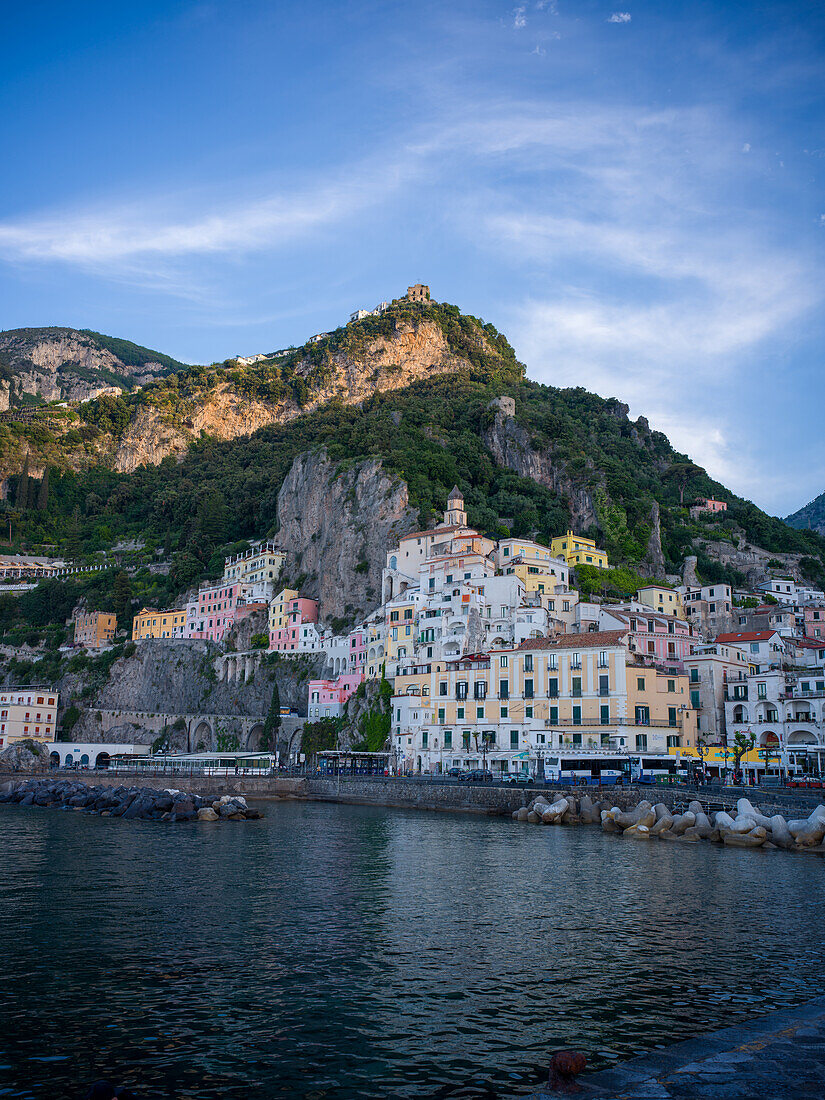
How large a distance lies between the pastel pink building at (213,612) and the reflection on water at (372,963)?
212 feet

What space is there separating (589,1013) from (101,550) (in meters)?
125

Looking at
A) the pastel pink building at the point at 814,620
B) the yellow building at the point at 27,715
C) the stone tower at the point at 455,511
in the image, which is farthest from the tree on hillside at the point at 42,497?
the pastel pink building at the point at 814,620

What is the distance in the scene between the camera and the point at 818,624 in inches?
3036

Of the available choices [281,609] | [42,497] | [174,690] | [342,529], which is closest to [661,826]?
[281,609]

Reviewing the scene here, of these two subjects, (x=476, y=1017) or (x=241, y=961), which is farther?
(x=241, y=961)

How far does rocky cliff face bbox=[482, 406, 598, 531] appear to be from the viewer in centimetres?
9462

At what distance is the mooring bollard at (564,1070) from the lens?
9125 mm

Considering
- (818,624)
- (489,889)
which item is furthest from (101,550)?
(489,889)

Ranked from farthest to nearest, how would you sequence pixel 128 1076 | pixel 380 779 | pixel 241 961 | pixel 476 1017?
pixel 380 779, pixel 241 961, pixel 476 1017, pixel 128 1076

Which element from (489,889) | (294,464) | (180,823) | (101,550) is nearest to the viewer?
(489,889)

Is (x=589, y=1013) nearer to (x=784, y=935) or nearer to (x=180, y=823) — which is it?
(x=784, y=935)

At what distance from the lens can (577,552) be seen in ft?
269

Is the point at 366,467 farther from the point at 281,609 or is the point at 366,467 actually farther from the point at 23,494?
the point at 23,494

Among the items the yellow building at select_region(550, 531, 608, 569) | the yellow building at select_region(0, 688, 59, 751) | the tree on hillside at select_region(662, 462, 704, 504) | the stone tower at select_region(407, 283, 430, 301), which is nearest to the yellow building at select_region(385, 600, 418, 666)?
the yellow building at select_region(550, 531, 608, 569)
